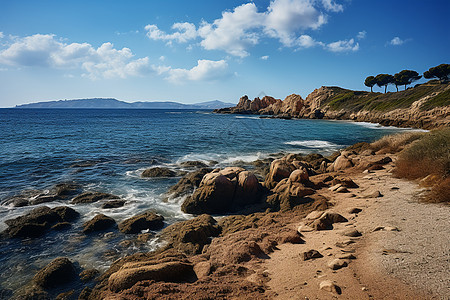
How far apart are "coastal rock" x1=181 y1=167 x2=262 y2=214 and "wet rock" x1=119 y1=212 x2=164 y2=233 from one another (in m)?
1.99

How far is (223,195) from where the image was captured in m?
13.6

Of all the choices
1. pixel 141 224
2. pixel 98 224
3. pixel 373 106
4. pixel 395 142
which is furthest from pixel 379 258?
pixel 373 106

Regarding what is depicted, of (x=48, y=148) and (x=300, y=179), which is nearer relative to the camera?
(x=300, y=179)

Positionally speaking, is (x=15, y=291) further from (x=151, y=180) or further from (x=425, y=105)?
(x=425, y=105)

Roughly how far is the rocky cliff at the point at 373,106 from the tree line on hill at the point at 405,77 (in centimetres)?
341

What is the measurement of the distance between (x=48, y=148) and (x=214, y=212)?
29.3 m

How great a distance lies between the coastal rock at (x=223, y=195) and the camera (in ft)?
44.1

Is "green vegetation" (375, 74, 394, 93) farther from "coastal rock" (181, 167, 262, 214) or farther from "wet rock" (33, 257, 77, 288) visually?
"wet rock" (33, 257, 77, 288)

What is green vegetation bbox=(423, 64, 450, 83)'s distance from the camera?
289ft

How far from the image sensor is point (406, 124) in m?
56.8

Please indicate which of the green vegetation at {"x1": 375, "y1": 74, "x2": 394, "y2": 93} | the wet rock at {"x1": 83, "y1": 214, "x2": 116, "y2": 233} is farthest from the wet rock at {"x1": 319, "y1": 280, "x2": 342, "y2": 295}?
the green vegetation at {"x1": 375, "y1": 74, "x2": 394, "y2": 93}

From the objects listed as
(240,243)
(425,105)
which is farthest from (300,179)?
(425,105)

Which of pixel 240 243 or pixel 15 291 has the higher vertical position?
pixel 240 243

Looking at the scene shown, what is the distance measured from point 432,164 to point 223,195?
10.1 m
